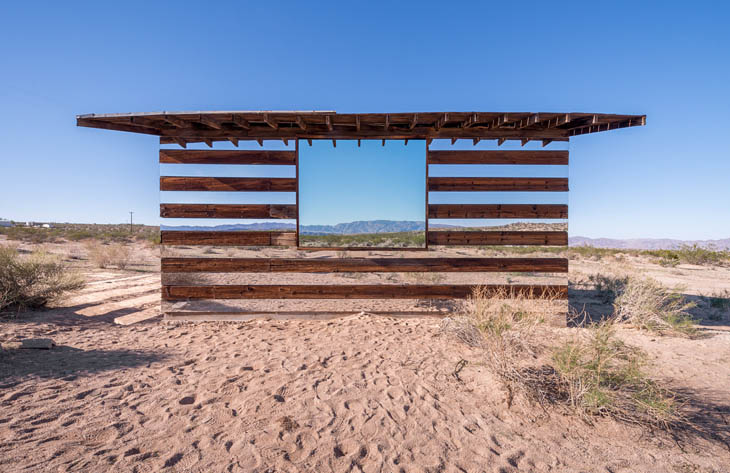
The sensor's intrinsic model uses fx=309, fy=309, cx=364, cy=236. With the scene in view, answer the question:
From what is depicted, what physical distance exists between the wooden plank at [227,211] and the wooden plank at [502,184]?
8.68 feet

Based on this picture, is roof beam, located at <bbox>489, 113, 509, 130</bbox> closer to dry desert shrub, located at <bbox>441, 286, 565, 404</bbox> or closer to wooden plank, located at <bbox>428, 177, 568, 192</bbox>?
wooden plank, located at <bbox>428, 177, 568, 192</bbox>

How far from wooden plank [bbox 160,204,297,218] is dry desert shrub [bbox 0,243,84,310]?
2.96 meters

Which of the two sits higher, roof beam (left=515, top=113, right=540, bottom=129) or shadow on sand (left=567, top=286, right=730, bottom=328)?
roof beam (left=515, top=113, right=540, bottom=129)

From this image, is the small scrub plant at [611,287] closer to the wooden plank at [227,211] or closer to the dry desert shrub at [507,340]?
the dry desert shrub at [507,340]

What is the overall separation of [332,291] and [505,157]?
3799mm

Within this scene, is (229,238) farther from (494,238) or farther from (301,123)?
(494,238)

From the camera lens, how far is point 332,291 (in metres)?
5.27

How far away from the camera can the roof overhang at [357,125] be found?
4.74m

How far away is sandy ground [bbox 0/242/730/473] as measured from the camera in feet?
6.95

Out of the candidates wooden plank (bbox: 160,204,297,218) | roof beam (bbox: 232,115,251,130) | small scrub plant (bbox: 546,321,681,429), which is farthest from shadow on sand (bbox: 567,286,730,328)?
roof beam (bbox: 232,115,251,130)

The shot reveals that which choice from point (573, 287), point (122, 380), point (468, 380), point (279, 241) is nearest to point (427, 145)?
point (279, 241)

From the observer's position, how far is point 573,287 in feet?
28.7

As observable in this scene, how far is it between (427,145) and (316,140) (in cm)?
192

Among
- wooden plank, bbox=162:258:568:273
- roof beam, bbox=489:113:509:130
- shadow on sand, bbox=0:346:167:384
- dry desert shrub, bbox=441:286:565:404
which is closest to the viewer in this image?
dry desert shrub, bbox=441:286:565:404
